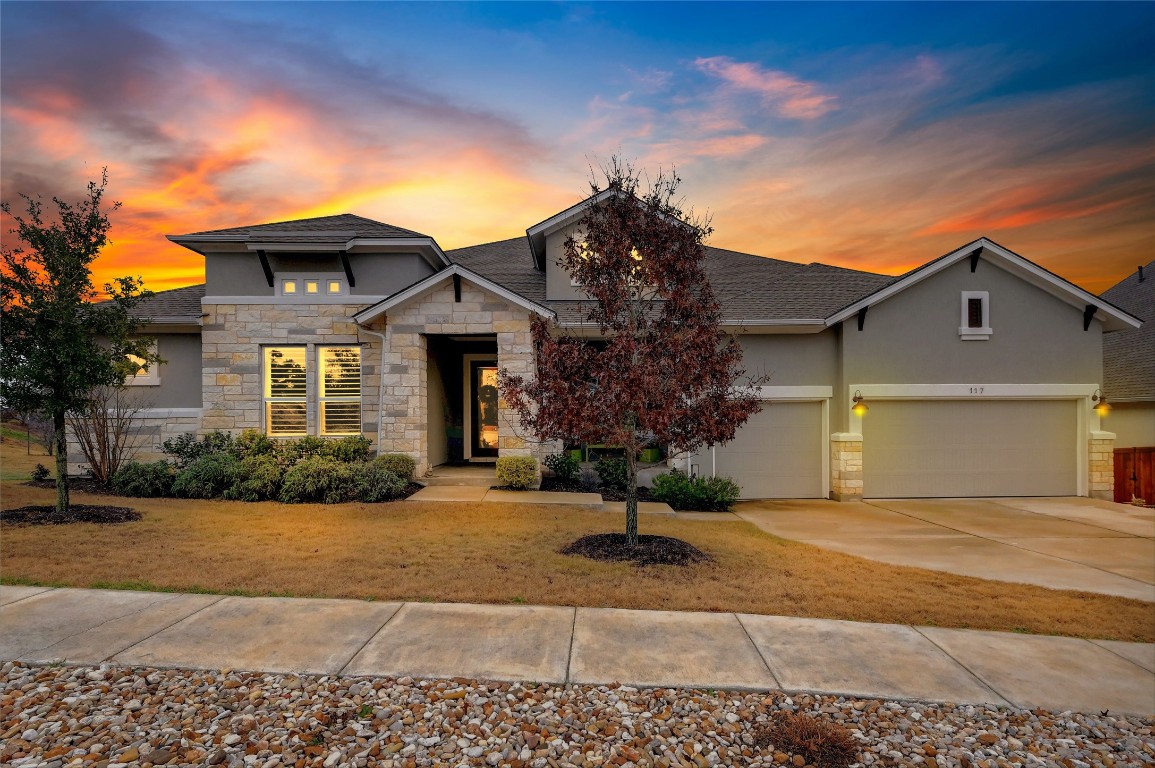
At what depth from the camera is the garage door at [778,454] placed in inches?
508

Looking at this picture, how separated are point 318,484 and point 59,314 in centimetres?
461

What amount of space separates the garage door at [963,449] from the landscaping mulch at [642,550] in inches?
304

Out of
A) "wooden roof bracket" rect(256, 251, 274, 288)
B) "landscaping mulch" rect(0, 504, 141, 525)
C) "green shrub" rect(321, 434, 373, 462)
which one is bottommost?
"landscaping mulch" rect(0, 504, 141, 525)

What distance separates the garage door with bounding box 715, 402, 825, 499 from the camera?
1289cm

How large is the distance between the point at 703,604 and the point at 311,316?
1138cm

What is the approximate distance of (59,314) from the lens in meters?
8.23

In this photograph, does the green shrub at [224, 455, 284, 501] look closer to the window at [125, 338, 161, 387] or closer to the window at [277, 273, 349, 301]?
the window at [277, 273, 349, 301]

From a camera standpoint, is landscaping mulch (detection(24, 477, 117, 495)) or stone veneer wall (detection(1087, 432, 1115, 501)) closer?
landscaping mulch (detection(24, 477, 117, 495))

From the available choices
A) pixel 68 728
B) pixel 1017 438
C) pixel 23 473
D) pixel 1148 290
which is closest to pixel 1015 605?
pixel 68 728

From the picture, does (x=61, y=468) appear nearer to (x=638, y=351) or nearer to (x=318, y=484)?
(x=318, y=484)

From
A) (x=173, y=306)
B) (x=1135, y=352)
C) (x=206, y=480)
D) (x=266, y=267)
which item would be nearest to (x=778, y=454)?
(x=206, y=480)

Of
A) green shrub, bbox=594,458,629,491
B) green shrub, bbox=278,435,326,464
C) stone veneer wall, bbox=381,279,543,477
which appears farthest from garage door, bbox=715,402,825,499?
green shrub, bbox=278,435,326,464

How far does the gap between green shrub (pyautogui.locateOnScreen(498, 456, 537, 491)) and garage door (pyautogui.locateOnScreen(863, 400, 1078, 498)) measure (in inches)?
306

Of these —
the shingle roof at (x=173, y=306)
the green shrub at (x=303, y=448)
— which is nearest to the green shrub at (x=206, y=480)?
the green shrub at (x=303, y=448)
